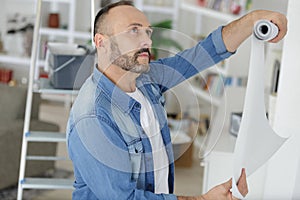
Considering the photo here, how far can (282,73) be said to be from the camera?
222cm

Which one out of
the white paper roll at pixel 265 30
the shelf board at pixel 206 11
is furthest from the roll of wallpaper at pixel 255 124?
the shelf board at pixel 206 11

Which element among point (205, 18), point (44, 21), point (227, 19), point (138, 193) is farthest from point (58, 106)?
point (138, 193)

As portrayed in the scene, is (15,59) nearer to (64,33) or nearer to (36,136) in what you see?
(64,33)

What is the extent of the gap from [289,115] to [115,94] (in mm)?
772

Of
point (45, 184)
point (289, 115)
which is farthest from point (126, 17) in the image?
point (45, 184)

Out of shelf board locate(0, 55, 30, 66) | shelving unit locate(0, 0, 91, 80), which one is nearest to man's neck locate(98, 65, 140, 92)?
shelving unit locate(0, 0, 91, 80)

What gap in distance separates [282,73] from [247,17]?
457 mm

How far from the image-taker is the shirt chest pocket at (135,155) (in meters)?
1.65

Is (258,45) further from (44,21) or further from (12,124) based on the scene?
(44,21)

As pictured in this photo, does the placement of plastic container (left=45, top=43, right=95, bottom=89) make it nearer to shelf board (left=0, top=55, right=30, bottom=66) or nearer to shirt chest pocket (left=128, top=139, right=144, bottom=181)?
shirt chest pocket (left=128, top=139, right=144, bottom=181)

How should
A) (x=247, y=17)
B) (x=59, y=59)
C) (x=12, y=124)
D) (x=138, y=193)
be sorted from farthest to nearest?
(x=12, y=124)
(x=59, y=59)
(x=247, y=17)
(x=138, y=193)

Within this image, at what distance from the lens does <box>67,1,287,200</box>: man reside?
5.29ft

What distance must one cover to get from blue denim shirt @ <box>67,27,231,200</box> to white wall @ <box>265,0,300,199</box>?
58cm

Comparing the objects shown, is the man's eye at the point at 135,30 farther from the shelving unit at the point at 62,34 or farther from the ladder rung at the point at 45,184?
the shelving unit at the point at 62,34
